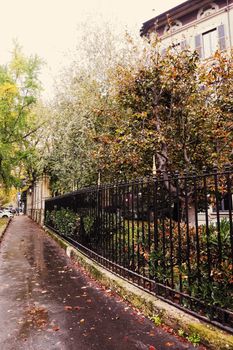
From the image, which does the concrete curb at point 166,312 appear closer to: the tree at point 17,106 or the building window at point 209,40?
the building window at point 209,40

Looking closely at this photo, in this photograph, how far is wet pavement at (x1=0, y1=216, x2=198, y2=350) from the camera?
3.48 meters

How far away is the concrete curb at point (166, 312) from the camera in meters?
3.16

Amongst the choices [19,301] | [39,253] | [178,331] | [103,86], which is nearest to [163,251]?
[178,331]

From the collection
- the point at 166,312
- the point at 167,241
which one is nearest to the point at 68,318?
the point at 166,312

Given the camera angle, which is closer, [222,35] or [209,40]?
[222,35]

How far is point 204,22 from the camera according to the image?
19.6m

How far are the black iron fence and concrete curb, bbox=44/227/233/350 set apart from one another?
0.39 feet

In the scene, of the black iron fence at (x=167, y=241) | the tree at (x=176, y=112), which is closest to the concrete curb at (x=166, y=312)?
the black iron fence at (x=167, y=241)

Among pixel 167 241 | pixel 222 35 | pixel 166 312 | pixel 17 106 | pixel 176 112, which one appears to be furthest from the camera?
pixel 17 106

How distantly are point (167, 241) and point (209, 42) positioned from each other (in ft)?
61.4

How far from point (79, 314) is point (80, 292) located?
117 centimetres

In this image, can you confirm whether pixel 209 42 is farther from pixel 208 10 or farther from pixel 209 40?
pixel 208 10

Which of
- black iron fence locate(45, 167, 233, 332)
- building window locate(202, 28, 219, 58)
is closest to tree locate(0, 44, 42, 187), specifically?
building window locate(202, 28, 219, 58)

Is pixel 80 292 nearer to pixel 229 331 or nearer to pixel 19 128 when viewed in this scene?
pixel 229 331
